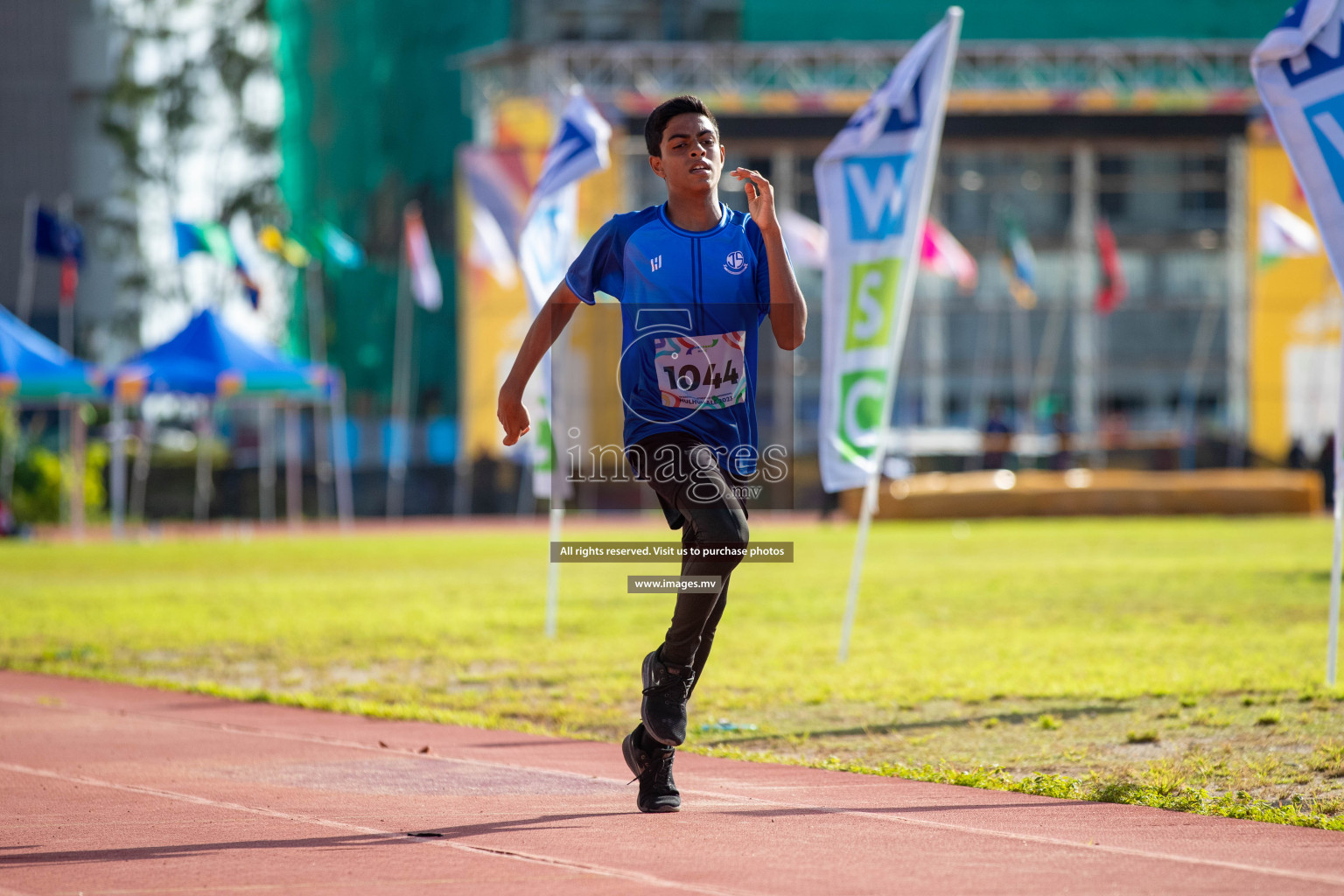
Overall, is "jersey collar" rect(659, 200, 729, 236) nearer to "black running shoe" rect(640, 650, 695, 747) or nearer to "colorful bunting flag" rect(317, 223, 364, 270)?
"black running shoe" rect(640, 650, 695, 747)

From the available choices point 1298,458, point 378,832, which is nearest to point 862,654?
point 378,832

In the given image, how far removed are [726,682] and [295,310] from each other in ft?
140

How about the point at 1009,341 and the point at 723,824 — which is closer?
the point at 723,824

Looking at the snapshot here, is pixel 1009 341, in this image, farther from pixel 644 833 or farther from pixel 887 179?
pixel 644 833

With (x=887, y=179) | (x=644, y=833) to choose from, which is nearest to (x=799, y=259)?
(x=887, y=179)

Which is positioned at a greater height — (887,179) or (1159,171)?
(1159,171)

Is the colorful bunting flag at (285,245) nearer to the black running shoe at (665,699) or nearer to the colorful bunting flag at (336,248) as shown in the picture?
the colorful bunting flag at (336,248)

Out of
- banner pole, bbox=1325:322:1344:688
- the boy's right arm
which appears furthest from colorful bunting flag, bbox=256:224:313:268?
the boy's right arm

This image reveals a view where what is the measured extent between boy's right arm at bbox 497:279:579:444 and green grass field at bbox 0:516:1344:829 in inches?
74.2

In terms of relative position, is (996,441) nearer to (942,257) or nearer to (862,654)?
(942,257)

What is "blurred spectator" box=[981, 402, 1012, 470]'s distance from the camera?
32.6 metres

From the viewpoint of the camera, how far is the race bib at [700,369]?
16.8 feet

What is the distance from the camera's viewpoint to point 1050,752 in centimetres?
632

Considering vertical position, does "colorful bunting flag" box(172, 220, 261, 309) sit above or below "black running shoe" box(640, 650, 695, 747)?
above
